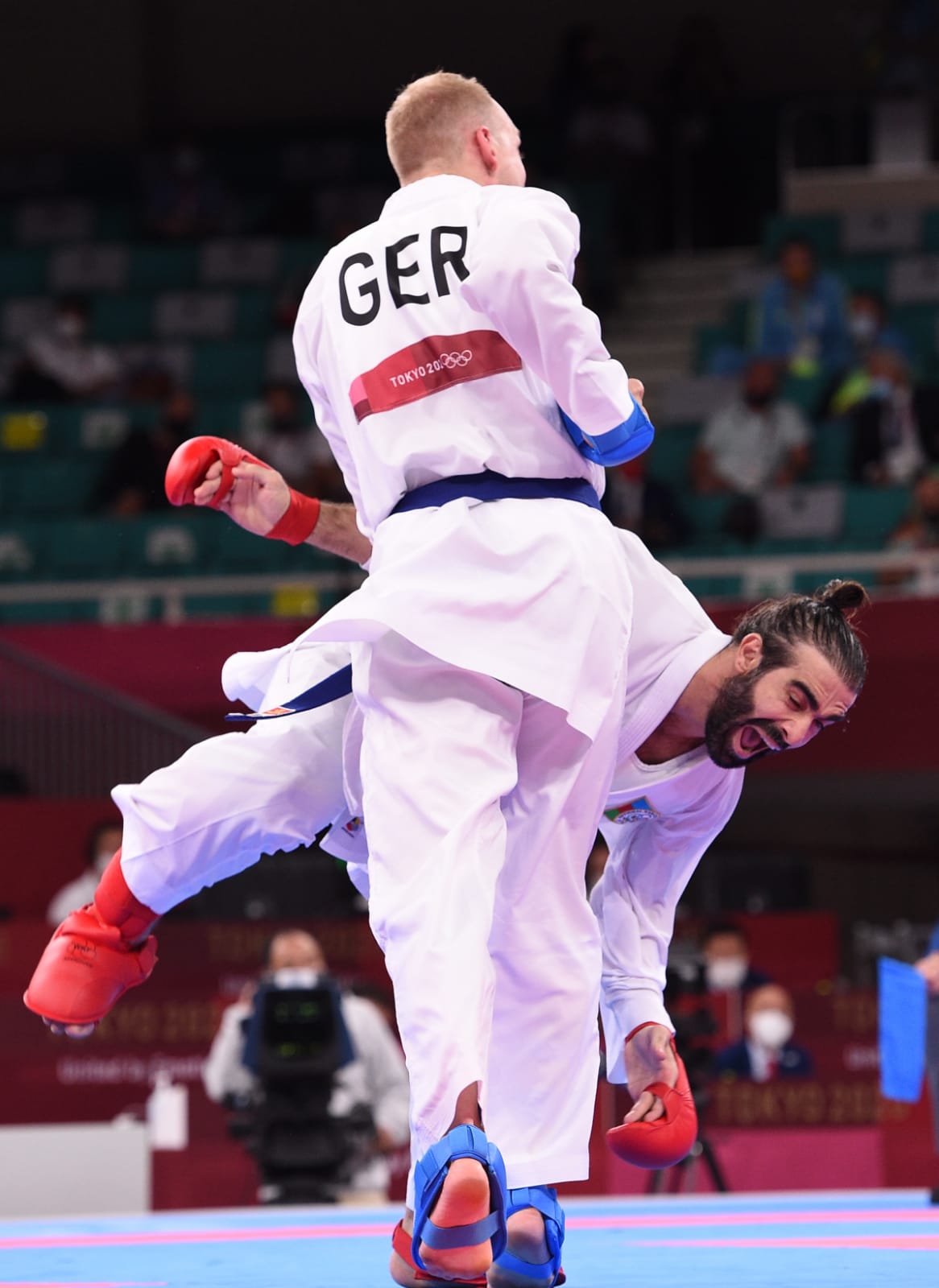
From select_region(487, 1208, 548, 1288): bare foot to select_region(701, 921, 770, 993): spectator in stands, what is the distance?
17.2ft

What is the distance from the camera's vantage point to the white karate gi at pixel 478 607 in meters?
2.60

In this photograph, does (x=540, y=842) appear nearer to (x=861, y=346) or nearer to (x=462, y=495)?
(x=462, y=495)

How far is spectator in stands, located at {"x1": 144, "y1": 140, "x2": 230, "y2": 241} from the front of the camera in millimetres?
14734

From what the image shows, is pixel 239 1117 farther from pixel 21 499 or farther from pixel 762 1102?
pixel 21 499

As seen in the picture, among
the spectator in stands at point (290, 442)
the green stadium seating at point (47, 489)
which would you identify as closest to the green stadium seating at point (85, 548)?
the green stadium seating at point (47, 489)

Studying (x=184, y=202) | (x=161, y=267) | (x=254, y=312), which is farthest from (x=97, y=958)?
(x=184, y=202)

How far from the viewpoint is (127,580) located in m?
11.2

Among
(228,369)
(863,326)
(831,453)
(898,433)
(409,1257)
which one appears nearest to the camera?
(409,1257)

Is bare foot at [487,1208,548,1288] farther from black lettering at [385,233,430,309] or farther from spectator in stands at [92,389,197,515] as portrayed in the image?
spectator in stands at [92,389,197,515]

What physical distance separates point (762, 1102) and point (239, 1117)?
2.18 meters

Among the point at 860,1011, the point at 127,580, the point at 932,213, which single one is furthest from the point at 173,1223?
the point at 932,213

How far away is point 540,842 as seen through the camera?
9.03 ft

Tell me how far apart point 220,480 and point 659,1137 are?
1.21 meters

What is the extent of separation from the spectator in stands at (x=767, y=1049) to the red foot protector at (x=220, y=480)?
5067 mm
